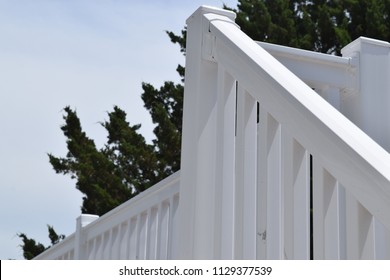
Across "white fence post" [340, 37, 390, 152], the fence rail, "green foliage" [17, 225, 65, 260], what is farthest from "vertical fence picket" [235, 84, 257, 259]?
"green foliage" [17, 225, 65, 260]

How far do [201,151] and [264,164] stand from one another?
0.33 m

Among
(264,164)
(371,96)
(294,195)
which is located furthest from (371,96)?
(294,195)

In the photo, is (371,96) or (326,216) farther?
(371,96)

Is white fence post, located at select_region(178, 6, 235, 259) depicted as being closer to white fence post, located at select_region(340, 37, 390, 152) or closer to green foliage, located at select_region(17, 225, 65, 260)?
white fence post, located at select_region(340, 37, 390, 152)

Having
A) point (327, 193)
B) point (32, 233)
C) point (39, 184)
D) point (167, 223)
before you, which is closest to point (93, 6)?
point (39, 184)

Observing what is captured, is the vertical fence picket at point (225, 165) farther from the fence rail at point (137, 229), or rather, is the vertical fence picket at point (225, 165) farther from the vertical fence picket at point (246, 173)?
the fence rail at point (137, 229)

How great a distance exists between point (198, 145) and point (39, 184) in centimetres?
1639

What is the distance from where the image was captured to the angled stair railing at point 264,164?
140cm

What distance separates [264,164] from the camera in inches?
71.5

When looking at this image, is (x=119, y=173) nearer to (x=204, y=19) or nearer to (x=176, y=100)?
(x=176, y=100)

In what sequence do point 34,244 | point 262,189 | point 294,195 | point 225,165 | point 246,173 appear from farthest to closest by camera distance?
point 34,244
point 225,165
point 246,173
point 262,189
point 294,195

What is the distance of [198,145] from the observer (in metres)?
2.11

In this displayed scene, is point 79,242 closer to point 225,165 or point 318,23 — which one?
point 225,165

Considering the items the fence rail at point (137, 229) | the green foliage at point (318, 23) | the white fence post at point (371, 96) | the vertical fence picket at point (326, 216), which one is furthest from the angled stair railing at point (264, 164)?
the green foliage at point (318, 23)
